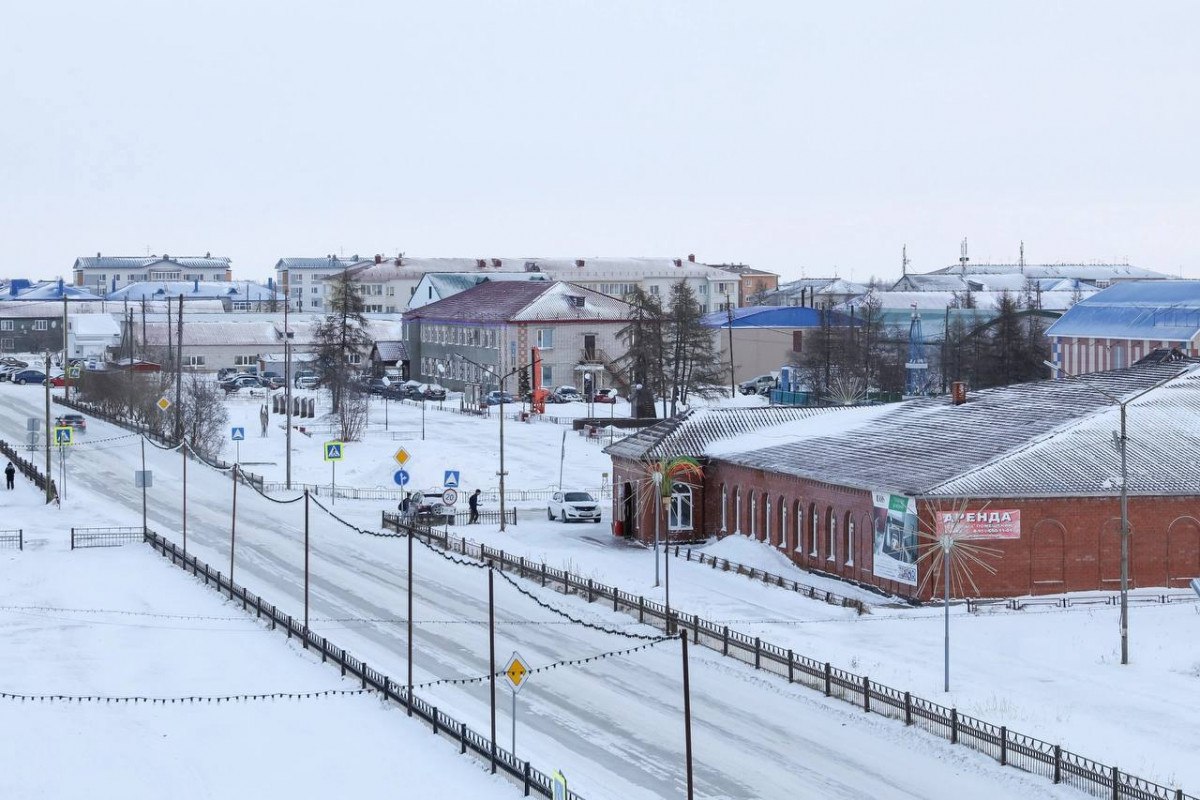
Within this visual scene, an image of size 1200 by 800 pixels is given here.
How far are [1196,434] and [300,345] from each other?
100704 mm

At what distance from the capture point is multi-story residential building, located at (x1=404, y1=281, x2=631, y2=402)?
11631cm

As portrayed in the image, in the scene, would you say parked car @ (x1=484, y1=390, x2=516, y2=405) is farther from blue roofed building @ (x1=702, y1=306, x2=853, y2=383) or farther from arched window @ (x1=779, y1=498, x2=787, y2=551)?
arched window @ (x1=779, y1=498, x2=787, y2=551)

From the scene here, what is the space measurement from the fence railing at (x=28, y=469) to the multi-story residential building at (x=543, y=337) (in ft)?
122

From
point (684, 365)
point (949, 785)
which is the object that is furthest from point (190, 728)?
point (684, 365)

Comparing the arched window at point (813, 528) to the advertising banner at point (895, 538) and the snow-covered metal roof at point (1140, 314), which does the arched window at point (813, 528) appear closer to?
the advertising banner at point (895, 538)

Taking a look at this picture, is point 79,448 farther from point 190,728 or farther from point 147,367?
point 190,728

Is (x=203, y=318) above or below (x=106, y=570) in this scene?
above

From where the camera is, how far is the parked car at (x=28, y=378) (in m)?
124

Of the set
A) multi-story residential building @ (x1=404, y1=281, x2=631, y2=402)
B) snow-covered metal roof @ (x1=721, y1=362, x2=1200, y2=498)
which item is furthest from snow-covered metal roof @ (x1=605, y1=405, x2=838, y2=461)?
multi-story residential building @ (x1=404, y1=281, x2=631, y2=402)

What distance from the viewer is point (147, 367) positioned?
107m

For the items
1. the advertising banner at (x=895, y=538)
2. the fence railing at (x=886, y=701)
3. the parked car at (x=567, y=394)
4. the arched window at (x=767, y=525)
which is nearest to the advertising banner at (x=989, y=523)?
the advertising banner at (x=895, y=538)

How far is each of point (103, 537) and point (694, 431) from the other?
21.4 m

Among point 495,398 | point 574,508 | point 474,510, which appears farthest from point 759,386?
point 474,510

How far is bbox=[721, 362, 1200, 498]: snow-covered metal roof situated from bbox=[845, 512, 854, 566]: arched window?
1.16 metres
